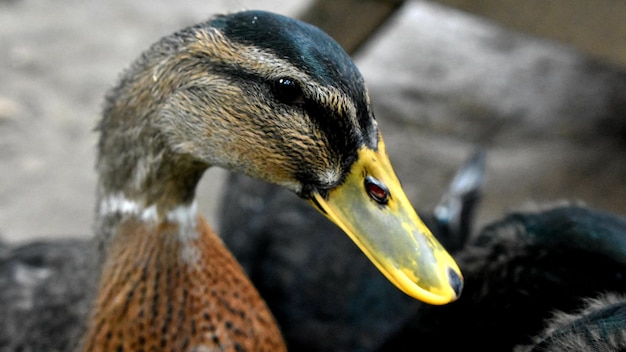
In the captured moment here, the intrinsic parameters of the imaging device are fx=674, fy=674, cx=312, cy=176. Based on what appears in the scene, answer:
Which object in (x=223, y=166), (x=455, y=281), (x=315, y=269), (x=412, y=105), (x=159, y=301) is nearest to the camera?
(x=455, y=281)

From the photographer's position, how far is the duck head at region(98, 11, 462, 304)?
3.98ft

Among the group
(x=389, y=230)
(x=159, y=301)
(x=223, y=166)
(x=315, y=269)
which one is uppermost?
(x=389, y=230)

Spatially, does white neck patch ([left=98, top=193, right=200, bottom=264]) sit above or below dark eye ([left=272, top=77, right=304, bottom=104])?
below

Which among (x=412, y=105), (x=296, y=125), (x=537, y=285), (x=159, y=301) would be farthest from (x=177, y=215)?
(x=412, y=105)

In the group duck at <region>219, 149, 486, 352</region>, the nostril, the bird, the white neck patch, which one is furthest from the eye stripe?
duck at <region>219, 149, 486, 352</region>

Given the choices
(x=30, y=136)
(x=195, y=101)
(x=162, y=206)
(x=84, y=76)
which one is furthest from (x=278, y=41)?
(x=84, y=76)

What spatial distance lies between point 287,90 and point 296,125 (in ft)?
0.22

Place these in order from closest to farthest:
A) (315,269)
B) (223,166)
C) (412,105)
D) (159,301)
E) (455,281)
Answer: (455,281) < (223,166) < (159,301) < (315,269) < (412,105)

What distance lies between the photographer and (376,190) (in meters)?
1.25

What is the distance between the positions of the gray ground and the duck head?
201 cm

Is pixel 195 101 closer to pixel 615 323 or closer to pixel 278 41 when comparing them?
pixel 278 41

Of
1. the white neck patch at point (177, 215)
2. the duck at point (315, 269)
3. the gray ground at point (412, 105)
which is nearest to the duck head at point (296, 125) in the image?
the white neck patch at point (177, 215)

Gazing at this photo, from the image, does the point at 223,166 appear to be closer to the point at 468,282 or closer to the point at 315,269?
the point at 468,282

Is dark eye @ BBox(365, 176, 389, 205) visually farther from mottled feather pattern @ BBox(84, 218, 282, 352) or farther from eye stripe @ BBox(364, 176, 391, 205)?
mottled feather pattern @ BBox(84, 218, 282, 352)
